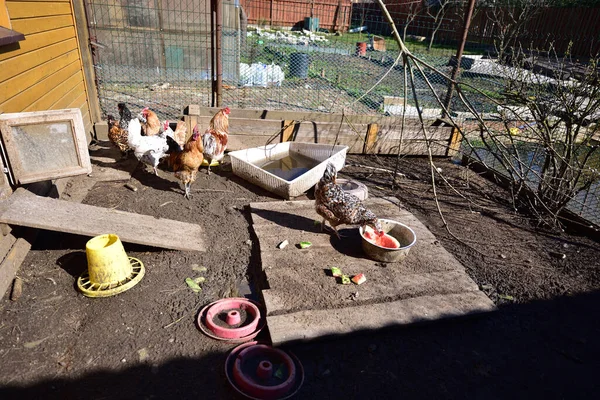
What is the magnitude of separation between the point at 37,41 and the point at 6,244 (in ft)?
7.91

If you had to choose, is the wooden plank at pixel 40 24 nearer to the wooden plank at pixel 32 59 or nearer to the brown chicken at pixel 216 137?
the wooden plank at pixel 32 59

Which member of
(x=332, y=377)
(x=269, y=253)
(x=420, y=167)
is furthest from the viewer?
(x=420, y=167)

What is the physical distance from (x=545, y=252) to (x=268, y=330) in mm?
3183

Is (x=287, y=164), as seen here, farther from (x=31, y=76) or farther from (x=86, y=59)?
(x=86, y=59)

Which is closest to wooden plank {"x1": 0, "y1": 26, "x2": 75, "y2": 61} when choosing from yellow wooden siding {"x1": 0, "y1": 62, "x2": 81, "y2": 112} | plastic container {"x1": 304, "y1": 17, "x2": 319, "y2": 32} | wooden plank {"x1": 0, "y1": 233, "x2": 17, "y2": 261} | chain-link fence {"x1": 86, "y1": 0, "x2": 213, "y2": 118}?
yellow wooden siding {"x1": 0, "y1": 62, "x2": 81, "y2": 112}

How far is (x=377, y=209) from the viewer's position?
4.54 meters

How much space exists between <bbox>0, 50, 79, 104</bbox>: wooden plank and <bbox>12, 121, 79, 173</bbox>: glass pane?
0.44 metres

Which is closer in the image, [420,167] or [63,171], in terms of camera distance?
[63,171]

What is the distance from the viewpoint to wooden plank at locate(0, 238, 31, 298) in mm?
2875

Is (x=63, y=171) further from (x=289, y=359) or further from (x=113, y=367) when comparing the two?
(x=289, y=359)

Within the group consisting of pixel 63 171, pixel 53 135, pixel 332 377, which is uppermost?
pixel 53 135

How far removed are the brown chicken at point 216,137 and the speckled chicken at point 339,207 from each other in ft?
6.31

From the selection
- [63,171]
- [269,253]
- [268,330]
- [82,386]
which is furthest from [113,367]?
[63,171]

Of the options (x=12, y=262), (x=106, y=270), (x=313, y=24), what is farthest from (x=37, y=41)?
(x=313, y=24)
